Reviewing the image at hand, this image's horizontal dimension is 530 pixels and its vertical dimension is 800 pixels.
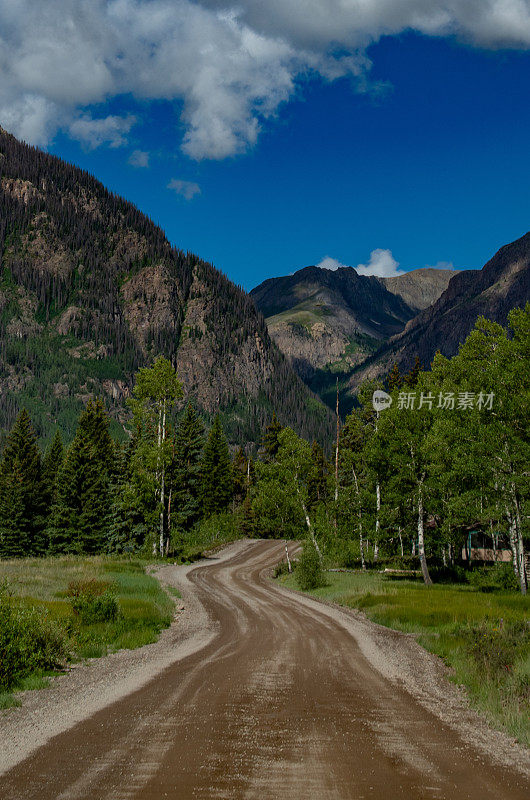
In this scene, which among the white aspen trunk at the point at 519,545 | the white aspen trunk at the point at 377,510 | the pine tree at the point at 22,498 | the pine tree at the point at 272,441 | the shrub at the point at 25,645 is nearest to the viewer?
the shrub at the point at 25,645

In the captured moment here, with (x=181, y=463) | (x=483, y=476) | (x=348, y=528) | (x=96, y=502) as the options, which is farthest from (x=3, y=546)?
(x=483, y=476)

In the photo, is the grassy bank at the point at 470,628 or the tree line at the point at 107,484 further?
the tree line at the point at 107,484

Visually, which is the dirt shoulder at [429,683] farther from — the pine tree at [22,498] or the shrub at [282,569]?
the pine tree at [22,498]

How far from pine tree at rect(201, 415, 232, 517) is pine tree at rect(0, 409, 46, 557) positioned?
2597cm

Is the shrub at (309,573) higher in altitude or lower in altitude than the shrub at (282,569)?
higher

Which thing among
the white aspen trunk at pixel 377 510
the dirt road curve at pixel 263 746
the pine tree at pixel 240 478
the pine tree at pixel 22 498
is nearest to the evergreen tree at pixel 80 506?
the pine tree at pixel 22 498

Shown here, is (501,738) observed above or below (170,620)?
above

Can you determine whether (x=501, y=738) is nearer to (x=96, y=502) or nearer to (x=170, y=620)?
(x=170, y=620)

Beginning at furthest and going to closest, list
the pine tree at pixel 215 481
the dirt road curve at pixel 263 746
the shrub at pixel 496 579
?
the pine tree at pixel 215 481 < the shrub at pixel 496 579 < the dirt road curve at pixel 263 746

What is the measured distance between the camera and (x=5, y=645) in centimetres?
1241

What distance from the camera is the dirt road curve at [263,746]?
21.1 feet

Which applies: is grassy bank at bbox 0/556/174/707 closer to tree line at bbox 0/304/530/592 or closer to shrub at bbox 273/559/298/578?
shrub at bbox 273/559/298/578

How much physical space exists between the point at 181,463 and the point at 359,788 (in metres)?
76.6

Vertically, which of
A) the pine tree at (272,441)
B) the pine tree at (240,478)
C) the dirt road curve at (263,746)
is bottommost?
the dirt road curve at (263,746)
